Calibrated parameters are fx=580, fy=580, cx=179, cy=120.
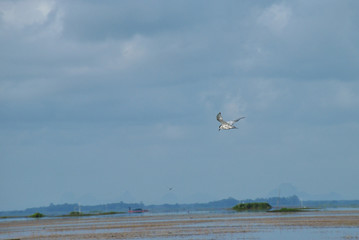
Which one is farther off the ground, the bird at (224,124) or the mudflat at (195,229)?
the bird at (224,124)

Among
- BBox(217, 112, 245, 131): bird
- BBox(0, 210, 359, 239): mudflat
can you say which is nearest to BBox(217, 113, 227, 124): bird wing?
BBox(217, 112, 245, 131): bird

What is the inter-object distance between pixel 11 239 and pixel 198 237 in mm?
21351

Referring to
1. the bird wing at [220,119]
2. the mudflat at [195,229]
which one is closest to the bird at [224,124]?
the bird wing at [220,119]

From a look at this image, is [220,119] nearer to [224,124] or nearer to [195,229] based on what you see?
[224,124]

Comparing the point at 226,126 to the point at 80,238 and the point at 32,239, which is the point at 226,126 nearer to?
the point at 80,238

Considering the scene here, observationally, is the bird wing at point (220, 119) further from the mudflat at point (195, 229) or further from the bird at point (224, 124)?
the mudflat at point (195, 229)

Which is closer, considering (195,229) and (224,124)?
(224,124)

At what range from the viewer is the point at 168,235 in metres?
52.7

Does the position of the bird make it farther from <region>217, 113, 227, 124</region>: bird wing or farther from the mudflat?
the mudflat

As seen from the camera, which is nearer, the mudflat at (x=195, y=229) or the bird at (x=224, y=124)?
the bird at (x=224, y=124)

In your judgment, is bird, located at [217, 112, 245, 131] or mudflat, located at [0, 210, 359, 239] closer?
bird, located at [217, 112, 245, 131]

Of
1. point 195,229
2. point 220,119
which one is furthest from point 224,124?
point 195,229

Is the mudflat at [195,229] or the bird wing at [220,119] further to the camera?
the mudflat at [195,229]

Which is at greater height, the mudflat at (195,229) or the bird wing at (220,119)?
the bird wing at (220,119)
